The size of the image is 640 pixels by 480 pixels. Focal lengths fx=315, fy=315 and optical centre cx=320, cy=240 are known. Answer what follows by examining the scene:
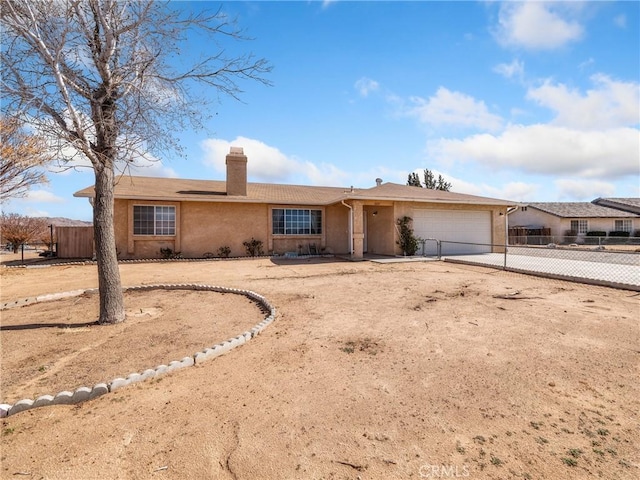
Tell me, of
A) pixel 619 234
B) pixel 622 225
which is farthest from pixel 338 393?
pixel 622 225

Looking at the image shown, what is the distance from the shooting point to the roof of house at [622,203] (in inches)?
1400

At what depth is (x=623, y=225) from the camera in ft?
111

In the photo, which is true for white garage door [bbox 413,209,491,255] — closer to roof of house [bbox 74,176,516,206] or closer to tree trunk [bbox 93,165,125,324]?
roof of house [bbox 74,176,516,206]

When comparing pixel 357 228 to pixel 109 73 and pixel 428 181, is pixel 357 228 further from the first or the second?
pixel 428 181

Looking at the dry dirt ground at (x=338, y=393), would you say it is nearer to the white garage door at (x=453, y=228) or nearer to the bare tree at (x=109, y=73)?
the bare tree at (x=109, y=73)

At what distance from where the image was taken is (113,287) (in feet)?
18.3

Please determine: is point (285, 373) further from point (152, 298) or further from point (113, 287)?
point (152, 298)

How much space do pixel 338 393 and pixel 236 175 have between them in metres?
14.9

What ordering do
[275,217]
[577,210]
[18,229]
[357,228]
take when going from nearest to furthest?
1. [357,228]
2. [275,217]
3. [18,229]
4. [577,210]

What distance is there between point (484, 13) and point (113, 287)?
11.2m

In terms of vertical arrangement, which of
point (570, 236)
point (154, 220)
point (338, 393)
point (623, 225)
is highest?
point (623, 225)

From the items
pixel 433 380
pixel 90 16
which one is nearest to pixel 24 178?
pixel 90 16

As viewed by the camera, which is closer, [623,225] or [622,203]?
[623,225]

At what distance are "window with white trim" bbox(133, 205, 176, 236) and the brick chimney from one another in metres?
3.03
